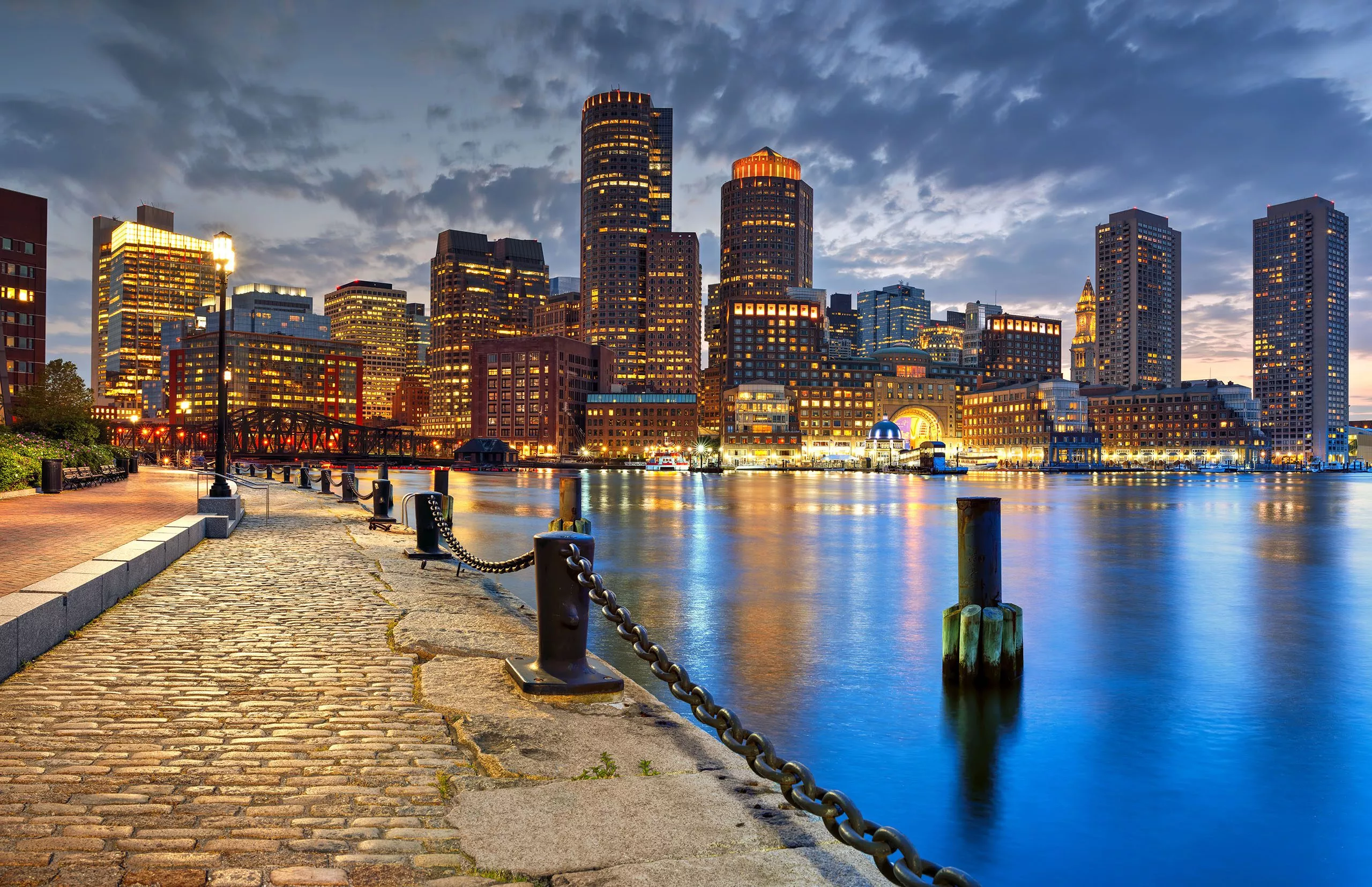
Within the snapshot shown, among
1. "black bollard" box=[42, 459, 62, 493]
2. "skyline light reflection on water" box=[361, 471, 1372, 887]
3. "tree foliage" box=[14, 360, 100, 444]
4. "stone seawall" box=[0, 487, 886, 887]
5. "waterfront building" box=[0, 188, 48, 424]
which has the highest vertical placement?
"waterfront building" box=[0, 188, 48, 424]

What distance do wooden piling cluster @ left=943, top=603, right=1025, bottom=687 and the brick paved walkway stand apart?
12851mm

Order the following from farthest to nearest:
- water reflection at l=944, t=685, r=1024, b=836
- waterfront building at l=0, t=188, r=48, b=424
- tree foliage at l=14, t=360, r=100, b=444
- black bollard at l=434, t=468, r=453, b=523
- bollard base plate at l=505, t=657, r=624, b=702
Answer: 1. waterfront building at l=0, t=188, r=48, b=424
2. tree foliage at l=14, t=360, r=100, b=444
3. black bollard at l=434, t=468, r=453, b=523
4. water reflection at l=944, t=685, r=1024, b=836
5. bollard base plate at l=505, t=657, r=624, b=702

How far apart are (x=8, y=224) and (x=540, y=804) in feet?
335

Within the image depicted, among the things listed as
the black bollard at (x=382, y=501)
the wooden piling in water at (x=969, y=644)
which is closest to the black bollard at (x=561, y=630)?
the wooden piling in water at (x=969, y=644)

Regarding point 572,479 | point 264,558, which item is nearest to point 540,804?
point 264,558

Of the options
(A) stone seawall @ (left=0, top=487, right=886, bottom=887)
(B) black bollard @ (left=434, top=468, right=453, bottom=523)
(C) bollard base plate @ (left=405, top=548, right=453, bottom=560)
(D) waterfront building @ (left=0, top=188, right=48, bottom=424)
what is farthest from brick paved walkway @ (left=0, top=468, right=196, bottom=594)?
(D) waterfront building @ (left=0, top=188, right=48, bottom=424)

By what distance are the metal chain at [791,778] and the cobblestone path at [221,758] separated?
1.63 metres

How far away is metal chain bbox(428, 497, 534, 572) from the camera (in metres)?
11.5

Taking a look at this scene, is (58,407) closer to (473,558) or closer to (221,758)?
(473,558)

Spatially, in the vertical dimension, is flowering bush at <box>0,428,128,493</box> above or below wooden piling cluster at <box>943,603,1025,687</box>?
above

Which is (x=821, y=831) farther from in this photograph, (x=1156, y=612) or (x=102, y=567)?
(x=1156, y=612)

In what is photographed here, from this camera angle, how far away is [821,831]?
5.16 meters

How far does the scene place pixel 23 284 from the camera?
82938mm

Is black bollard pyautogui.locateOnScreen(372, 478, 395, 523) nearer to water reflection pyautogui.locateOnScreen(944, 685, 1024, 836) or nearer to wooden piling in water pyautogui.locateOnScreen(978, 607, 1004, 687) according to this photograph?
wooden piling in water pyautogui.locateOnScreen(978, 607, 1004, 687)
